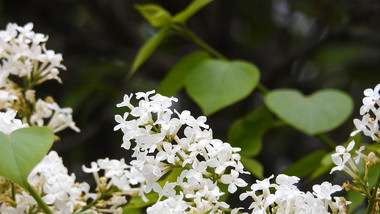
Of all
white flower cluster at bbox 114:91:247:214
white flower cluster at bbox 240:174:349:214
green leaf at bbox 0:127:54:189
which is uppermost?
green leaf at bbox 0:127:54:189

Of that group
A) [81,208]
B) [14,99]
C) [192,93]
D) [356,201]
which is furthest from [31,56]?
[356,201]

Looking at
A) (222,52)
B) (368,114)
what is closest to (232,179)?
(368,114)

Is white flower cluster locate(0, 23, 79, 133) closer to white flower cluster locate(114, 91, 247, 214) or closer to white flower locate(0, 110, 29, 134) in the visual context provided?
white flower locate(0, 110, 29, 134)

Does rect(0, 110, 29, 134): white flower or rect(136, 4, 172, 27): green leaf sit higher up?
rect(0, 110, 29, 134): white flower

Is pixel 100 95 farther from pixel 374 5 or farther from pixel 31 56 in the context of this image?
pixel 31 56

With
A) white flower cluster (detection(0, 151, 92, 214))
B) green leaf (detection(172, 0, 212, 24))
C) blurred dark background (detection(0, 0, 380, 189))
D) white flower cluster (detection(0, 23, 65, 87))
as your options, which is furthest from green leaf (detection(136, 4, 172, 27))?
blurred dark background (detection(0, 0, 380, 189))

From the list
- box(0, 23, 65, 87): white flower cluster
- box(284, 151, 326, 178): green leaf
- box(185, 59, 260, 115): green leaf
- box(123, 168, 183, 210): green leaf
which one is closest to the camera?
box(123, 168, 183, 210): green leaf

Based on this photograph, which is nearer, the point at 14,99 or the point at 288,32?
the point at 14,99
